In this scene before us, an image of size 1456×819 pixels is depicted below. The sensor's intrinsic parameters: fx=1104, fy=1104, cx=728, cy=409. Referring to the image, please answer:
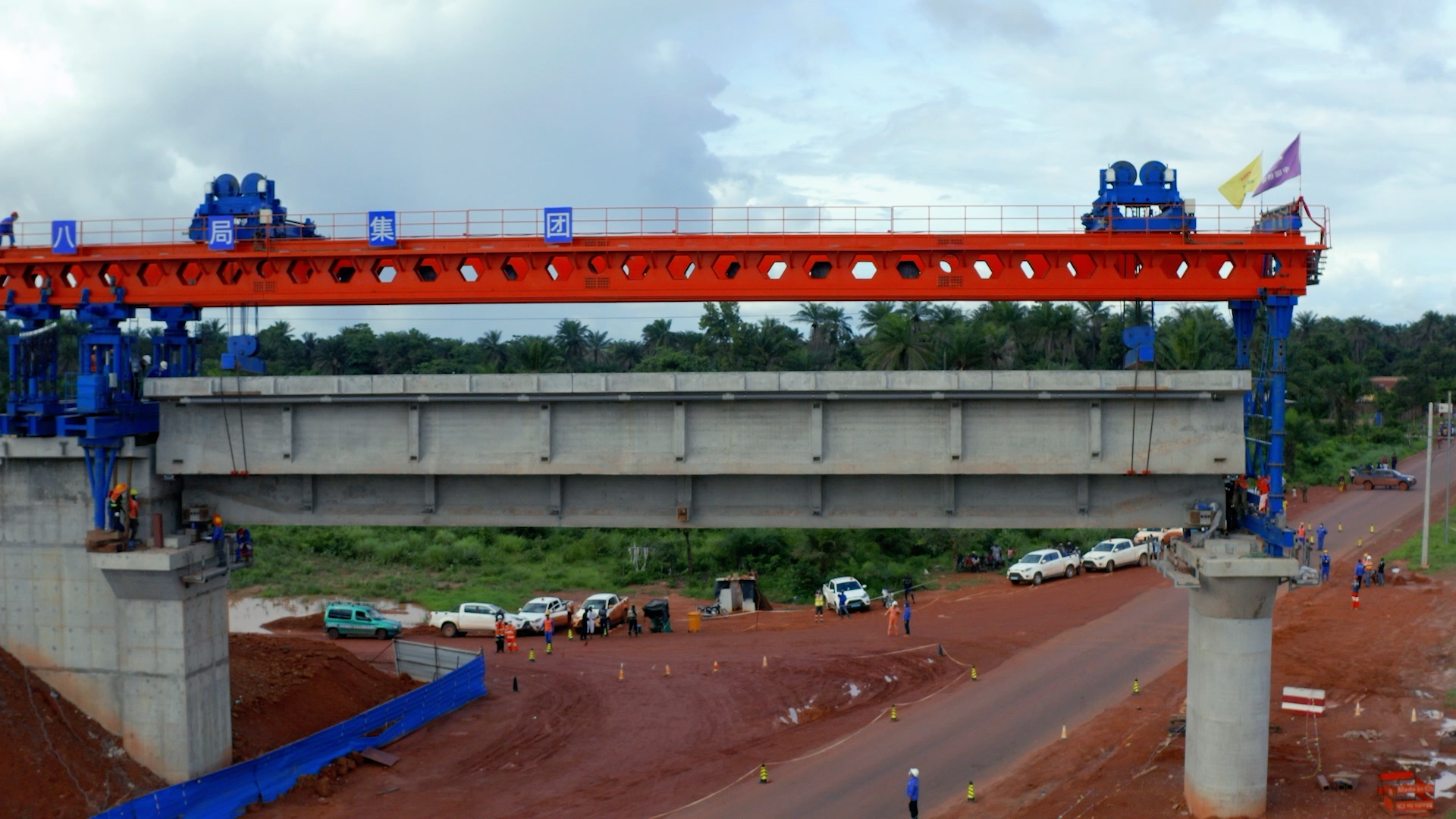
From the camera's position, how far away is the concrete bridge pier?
2194 centimetres

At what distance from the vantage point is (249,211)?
88.3 ft

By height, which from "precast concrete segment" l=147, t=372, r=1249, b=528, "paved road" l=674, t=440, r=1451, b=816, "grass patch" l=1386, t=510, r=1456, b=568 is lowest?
"paved road" l=674, t=440, r=1451, b=816

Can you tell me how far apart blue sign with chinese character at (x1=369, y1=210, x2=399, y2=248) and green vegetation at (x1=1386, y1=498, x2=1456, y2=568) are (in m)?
43.2

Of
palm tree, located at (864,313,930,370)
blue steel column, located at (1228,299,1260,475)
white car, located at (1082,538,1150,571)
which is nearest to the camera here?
blue steel column, located at (1228,299,1260,475)

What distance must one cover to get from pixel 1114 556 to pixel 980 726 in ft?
77.0

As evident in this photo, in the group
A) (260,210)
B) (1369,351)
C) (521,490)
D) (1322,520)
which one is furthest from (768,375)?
(1369,351)

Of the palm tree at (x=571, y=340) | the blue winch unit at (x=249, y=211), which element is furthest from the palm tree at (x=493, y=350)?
the blue winch unit at (x=249, y=211)

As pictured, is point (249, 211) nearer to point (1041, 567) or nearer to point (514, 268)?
point (514, 268)

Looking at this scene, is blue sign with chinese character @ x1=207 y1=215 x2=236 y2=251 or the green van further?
the green van

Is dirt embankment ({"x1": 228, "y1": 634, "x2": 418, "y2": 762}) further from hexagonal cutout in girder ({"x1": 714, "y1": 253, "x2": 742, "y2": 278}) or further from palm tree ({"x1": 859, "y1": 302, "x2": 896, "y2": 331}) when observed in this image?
palm tree ({"x1": 859, "y1": 302, "x2": 896, "y2": 331})

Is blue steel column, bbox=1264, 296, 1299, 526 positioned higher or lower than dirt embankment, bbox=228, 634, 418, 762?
higher

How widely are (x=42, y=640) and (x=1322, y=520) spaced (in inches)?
2338

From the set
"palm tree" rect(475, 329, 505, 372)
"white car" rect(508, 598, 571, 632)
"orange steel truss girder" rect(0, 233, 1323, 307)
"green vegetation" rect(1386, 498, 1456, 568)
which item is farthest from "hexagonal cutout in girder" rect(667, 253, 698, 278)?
"palm tree" rect(475, 329, 505, 372)

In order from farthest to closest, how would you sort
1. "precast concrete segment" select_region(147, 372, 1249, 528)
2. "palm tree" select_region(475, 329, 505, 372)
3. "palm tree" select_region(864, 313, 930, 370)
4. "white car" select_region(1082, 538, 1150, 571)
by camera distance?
Answer: 1. "palm tree" select_region(475, 329, 505, 372)
2. "palm tree" select_region(864, 313, 930, 370)
3. "white car" select_region(1082, 538, 1150, 571)
4. "precast concrete segment" select_region(147, 372, 1249, 528)
